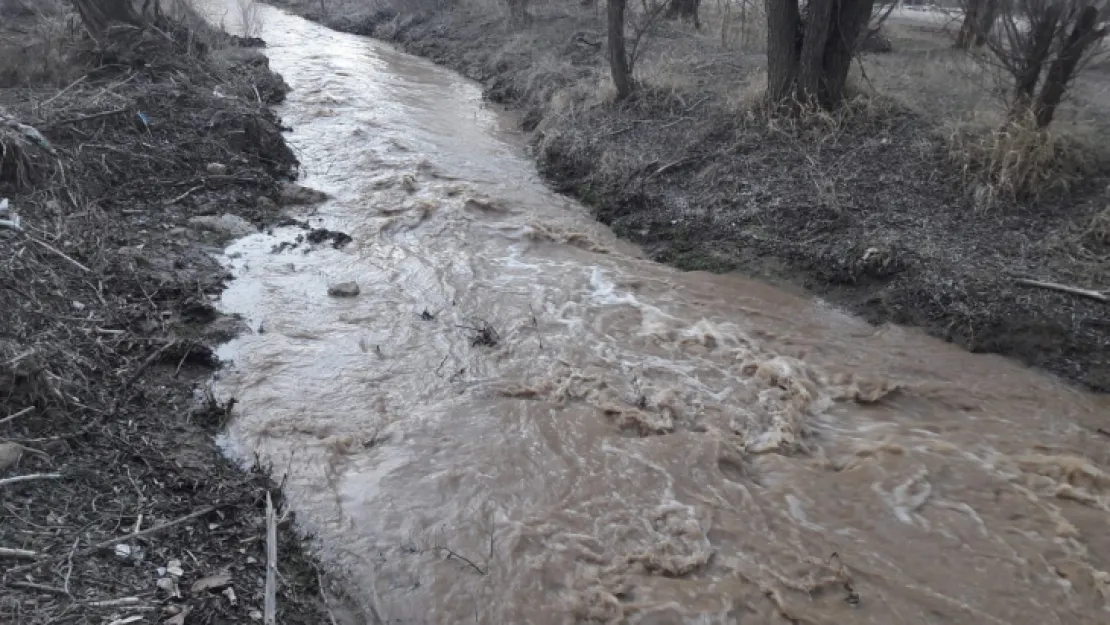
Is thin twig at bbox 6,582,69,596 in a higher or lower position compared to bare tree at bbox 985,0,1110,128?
lower

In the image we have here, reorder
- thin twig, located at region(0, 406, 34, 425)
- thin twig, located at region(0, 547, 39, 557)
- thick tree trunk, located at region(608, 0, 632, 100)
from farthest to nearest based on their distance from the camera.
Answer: thick tree trunk, located at region(608, 0, 632, 100)
thin twig, located at region(0, 406, 34, 425)
thin twig, located at region(0, 547, 39, 557)

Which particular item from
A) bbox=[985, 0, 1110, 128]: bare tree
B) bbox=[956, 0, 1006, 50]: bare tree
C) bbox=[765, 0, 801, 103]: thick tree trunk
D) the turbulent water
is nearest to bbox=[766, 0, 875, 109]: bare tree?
bbox=[765, 0, 801, 103]: thick tree trunk

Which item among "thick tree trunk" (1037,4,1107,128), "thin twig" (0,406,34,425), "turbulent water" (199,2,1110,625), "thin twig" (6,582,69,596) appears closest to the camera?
"thin twig" (6,582,69,596)

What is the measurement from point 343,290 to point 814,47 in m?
6.92

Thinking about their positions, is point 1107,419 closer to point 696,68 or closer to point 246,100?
point 696,68

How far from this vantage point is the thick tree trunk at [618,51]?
12250mm

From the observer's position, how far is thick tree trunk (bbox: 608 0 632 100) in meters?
12.2

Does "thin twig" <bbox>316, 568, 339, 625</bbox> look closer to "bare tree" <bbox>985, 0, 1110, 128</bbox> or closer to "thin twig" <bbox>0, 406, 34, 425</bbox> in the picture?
"thin twig" <bbox>0, 406, 34, 425</bbox>

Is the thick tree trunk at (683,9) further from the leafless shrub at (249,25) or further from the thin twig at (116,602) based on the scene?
the thin twig at (116,602)

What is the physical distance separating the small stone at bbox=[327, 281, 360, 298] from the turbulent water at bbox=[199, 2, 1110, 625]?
11 centimetres

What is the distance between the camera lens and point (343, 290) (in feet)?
25.9

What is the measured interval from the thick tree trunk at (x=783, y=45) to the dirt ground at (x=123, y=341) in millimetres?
7152

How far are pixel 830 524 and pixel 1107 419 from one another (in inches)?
111

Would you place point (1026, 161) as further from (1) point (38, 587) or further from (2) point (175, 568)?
(1) point (38, 587)
